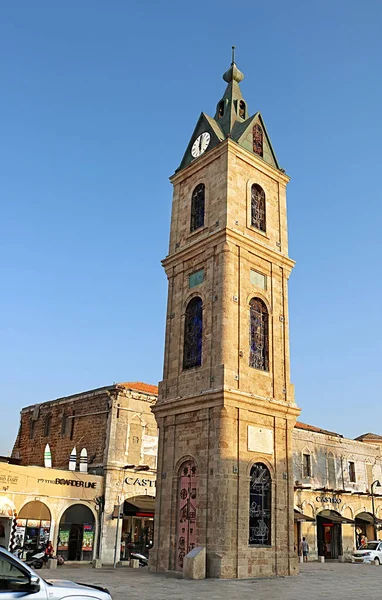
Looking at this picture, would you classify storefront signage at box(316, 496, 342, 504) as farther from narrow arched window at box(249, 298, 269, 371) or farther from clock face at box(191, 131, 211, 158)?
clock face at box(191, 131, 211, 158)

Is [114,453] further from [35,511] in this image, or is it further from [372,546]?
[372,546]

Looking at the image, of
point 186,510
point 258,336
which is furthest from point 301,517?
point 258,336

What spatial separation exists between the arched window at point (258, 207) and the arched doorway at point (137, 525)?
617 inches

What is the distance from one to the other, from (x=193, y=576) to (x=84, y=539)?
37.6ft

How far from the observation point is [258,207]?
83.1 ft

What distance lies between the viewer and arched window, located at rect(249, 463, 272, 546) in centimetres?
2005

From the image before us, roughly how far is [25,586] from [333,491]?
35215 millimetres

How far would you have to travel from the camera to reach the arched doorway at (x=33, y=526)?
1006 inches

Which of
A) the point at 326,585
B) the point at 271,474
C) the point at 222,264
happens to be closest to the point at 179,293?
the point at 222,264

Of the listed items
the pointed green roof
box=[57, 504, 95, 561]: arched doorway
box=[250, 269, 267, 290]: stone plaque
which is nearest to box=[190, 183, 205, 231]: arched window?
the pointed green roof

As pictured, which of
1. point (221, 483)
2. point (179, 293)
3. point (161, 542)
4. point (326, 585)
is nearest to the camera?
point (326, 585)

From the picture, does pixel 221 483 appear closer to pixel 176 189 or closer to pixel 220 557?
pixel 220 557

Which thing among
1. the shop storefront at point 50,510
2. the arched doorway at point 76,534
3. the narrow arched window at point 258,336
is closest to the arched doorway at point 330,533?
the arched doorway at point 76,534

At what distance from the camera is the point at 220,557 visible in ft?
61.0
